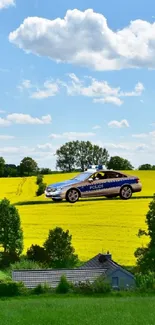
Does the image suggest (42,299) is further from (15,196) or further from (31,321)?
(15,196)

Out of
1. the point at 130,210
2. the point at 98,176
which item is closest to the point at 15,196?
the point at 130,210

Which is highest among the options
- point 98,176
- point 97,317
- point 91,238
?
point 98,176

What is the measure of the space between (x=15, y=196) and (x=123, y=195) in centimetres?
1409

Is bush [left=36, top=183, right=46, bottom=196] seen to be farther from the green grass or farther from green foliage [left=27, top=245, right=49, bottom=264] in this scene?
the green grass

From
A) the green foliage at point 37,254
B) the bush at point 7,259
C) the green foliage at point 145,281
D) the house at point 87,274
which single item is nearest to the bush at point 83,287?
→ the house at point 87,274

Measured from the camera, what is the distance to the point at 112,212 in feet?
89.4

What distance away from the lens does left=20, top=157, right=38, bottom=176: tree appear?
26541 mm

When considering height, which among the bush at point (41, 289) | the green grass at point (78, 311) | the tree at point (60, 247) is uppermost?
the tree at point (60, 247)

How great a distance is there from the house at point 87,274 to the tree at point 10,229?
62.8 inches

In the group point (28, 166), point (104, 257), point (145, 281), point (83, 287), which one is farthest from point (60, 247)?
point (145, 281)

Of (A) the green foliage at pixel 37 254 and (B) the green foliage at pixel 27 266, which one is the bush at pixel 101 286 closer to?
(A) the green foliage at pixel 37 254

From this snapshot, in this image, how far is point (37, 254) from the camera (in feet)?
91.4

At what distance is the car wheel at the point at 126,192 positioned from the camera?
2121cm

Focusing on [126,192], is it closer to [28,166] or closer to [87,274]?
[28,166]
